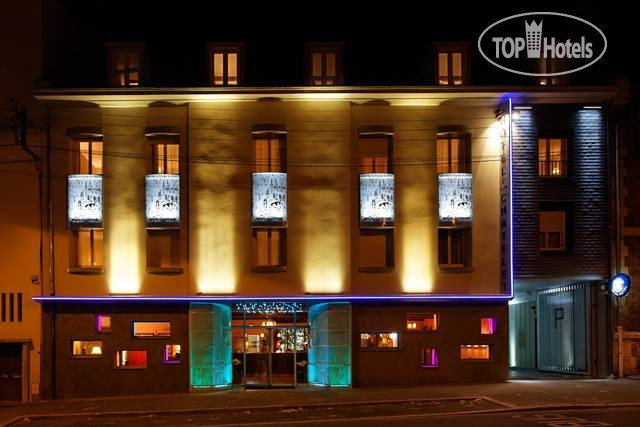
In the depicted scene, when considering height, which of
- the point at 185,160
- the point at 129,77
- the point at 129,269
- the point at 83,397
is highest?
the point at 129,77

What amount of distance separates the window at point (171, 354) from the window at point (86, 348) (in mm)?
2234

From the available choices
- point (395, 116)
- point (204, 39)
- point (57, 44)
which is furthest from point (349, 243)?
point (57, 44)

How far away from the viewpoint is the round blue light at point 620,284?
91.5 feet

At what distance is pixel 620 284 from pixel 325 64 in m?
12.7

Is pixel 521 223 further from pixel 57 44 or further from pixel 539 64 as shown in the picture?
pixel 57 44

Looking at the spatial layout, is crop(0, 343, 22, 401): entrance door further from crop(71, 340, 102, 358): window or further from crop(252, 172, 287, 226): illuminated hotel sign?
crop(252, 172, 287, 226): illuminated hotel sign

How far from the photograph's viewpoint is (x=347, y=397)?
25391 mm

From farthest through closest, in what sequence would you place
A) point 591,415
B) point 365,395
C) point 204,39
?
point 204,39 < point 365,395 < point 591,415

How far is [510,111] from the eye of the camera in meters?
28.2

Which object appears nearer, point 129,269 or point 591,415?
point 591,415

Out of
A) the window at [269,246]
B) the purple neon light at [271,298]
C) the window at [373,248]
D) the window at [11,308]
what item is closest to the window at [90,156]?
the purple neon light at [271,298]

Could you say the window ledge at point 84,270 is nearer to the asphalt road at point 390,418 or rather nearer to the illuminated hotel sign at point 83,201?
the illuminated hotel sign at point 83,201

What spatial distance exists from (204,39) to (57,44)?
5388mm

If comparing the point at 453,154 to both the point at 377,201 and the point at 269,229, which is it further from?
the point at 269,229
